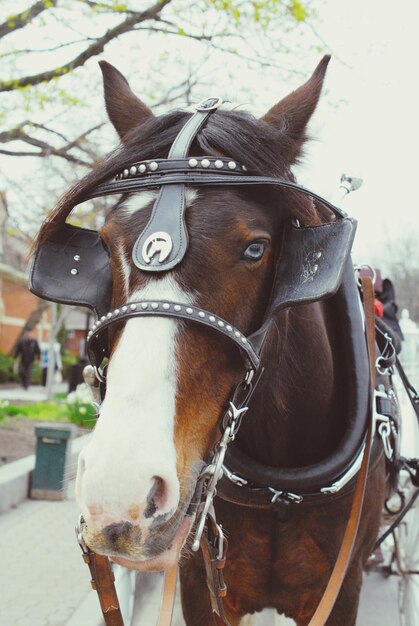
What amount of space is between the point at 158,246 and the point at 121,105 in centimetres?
89

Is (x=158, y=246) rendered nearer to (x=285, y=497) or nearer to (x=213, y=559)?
(x=213, y=559)

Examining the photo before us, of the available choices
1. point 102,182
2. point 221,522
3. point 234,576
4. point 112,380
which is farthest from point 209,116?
point 234,576

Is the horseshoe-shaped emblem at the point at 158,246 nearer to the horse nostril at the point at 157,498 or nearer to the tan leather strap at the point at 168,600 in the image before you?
the horse nostril at the point at 157,498

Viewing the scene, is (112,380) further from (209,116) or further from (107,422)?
(209,116)

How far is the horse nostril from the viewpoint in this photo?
1.41 m

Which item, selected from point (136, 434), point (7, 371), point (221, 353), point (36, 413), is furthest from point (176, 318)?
point (7, 371)

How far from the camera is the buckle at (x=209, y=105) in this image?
2.01 meters

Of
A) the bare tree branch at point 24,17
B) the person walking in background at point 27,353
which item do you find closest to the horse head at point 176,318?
the bare tree branch at point 24,17

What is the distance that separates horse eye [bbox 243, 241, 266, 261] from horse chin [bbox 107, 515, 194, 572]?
0.71 metres

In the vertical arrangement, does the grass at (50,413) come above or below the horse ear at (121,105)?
below

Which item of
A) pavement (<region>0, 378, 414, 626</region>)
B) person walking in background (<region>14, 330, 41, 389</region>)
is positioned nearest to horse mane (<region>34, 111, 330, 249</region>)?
pavement (<region>0, 378, 414, 626</region>)

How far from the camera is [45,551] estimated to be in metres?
5.65

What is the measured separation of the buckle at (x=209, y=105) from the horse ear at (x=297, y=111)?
0.54ft

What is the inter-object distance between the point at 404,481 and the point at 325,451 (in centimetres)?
234
